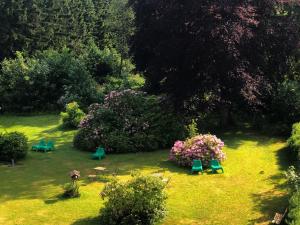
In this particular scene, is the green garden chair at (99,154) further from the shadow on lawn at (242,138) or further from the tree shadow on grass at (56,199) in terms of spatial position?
the shadow on lawn at (242,138)

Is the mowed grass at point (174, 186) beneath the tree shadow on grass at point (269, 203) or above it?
above

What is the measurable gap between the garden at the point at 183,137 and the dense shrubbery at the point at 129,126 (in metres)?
0.04

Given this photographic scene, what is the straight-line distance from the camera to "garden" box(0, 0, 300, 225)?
1186 centimetres

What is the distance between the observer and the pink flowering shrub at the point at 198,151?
52.3 feet

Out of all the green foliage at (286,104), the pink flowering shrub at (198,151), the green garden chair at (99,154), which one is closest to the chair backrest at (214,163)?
the pink flowering shrub at (198,151)

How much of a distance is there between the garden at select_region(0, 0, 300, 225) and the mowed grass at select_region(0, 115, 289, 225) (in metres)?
0.04

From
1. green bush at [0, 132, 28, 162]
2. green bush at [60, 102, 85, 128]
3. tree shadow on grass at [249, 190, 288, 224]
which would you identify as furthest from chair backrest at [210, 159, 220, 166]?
green bush at [60, 102, 85, 128]

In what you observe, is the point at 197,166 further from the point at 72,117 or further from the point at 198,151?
the point at 72,117

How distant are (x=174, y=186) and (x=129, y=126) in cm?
541

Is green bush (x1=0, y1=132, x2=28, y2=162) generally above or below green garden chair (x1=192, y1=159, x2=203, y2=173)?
above

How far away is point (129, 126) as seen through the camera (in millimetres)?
19016

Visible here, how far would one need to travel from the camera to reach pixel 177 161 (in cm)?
1636

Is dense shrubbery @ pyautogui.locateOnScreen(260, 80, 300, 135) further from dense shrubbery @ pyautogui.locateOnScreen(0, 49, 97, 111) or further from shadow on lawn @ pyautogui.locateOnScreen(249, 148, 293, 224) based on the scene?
dense shrubbery @ pyautogui.locateOnScreen(0, 49, 97, 111)

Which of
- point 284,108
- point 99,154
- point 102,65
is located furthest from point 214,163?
point 102,65
